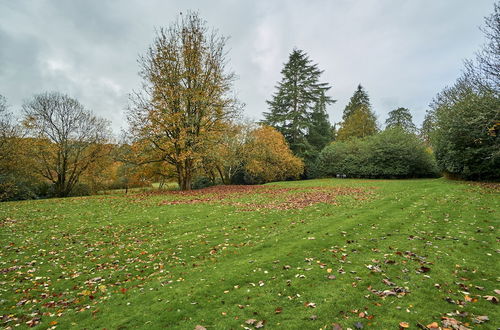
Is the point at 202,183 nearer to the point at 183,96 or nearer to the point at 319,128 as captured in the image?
the point at 183,96

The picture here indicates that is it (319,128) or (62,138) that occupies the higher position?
(319,128)

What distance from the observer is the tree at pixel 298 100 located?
4147 centimetres

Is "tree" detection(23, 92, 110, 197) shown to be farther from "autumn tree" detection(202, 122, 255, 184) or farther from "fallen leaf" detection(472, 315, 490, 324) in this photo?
"fallen leaf" detection(472, 315, 490, 324)

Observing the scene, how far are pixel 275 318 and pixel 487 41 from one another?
21013mm

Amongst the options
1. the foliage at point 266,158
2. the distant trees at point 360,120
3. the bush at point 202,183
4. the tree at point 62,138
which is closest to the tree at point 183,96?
the foliage at point 266,158

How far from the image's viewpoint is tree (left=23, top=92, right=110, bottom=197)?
24.7 metres

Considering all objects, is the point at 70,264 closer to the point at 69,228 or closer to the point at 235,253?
the point at 69,228

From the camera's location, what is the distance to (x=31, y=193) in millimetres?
23750

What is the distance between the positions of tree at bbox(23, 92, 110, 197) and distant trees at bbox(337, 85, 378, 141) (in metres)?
44.5

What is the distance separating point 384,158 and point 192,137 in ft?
88.2

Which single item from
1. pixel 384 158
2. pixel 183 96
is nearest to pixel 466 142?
pixel 384 158

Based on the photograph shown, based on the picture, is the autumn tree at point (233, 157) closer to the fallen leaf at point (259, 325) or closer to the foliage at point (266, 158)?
the foliage at point (266, 158)

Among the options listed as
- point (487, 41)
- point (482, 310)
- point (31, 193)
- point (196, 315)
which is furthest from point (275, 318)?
point (31, 193)

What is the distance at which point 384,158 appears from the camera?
3338 cm
